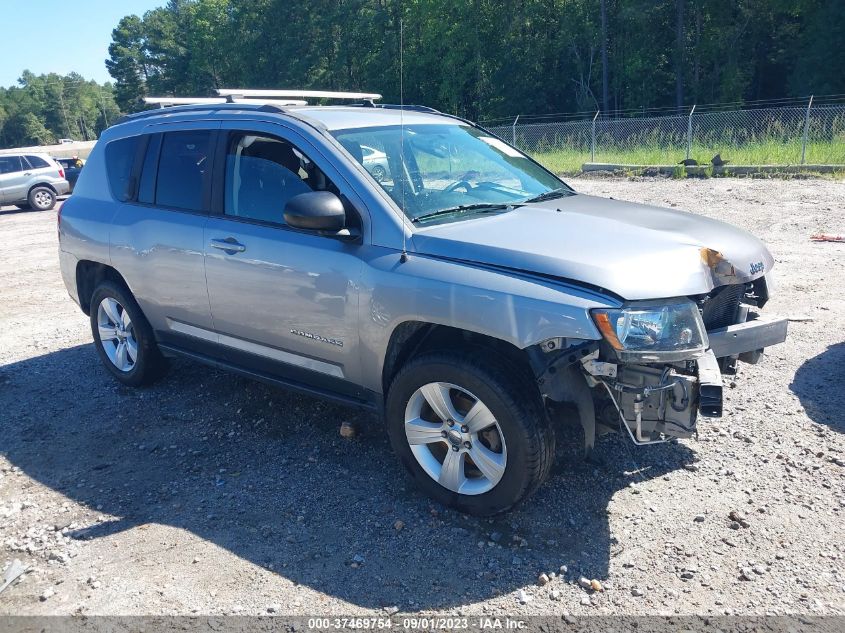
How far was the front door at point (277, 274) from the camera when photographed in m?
3.86

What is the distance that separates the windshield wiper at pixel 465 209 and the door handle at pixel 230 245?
3.81 ft

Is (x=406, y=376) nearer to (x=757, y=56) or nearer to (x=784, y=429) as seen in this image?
(x=784, y=429)

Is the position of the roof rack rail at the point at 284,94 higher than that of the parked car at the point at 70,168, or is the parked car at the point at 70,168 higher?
the roof rack rail at the point at 284,94

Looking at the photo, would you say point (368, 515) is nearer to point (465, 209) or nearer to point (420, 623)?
point (420, 623)

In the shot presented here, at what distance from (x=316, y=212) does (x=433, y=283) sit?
0.73 meters

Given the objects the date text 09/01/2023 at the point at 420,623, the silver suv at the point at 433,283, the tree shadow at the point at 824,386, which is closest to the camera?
the date text 09/01/2023 at the point at 420,623

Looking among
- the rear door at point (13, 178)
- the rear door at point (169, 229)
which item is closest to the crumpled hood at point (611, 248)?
the rear door at point (169, 229)

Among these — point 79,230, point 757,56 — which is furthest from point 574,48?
point 79,230

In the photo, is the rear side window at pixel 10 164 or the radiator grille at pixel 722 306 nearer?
the radiator grille at pixel 722 306

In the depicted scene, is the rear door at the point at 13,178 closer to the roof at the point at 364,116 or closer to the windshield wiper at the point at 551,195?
the roof at the point at 364,116

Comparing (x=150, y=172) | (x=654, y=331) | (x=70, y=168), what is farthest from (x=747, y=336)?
(x=70, y=168)

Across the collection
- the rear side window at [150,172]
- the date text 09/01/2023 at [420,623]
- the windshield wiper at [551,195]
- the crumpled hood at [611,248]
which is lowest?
the date text 09/01/2023 at [420,623]

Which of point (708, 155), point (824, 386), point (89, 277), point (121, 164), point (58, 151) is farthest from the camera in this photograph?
point (58, 151)

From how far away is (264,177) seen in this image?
4.33 m
